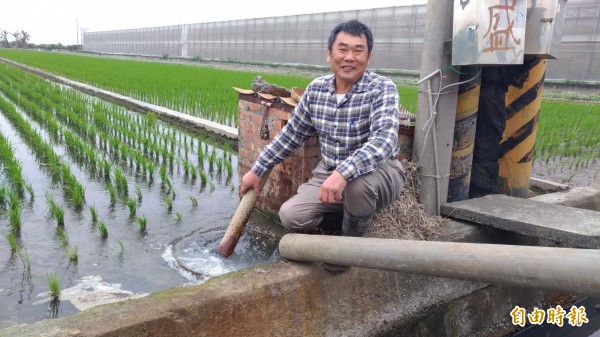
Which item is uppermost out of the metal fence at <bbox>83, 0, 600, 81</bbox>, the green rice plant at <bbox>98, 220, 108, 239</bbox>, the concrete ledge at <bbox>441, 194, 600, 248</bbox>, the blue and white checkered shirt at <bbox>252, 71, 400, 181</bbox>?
the metal fence at <bbox>83, 0, 600, 81</bbox>

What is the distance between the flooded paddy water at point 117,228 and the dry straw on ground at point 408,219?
765 mm

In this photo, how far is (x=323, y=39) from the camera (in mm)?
25672

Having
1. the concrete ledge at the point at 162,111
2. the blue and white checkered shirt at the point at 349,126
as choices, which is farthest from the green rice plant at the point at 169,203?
the concrete ledge at the point at 162,111

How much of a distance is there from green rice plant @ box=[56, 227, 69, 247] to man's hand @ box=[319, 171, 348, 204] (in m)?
1.86

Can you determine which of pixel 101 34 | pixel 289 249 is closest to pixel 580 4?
pixel 289 249

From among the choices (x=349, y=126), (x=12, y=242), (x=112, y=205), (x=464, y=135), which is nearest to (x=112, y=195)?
(x=112, y=205)

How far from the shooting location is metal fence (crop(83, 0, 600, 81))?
15719mm

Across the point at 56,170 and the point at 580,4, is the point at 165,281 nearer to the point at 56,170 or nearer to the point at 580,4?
the point at 56,170

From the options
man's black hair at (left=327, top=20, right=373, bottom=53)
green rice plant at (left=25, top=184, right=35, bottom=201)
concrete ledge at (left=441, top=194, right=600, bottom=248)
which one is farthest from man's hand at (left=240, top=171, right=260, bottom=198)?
green rice plant at (left=25, top=184, right=35, bottom=201)

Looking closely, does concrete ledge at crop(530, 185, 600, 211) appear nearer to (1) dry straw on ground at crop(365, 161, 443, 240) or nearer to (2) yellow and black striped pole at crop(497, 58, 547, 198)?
(2) yellow and black striped pole at crop(497, 58, 547, 198)

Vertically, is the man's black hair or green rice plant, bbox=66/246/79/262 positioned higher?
the man's black hair

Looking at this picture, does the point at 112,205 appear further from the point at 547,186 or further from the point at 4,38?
the point at 4,38

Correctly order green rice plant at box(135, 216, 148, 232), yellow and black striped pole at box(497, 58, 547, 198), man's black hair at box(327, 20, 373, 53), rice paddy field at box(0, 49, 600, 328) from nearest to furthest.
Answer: man's black hair at box(327, 20, 373, 53)
rice paddy field at box(0, 49, 600, 328)
yellow and black striped pole at box(497, 58, 547, 198)
green rice plant at box(135, 216, 148, 232)

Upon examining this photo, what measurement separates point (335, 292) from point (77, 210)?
7.88 ft
